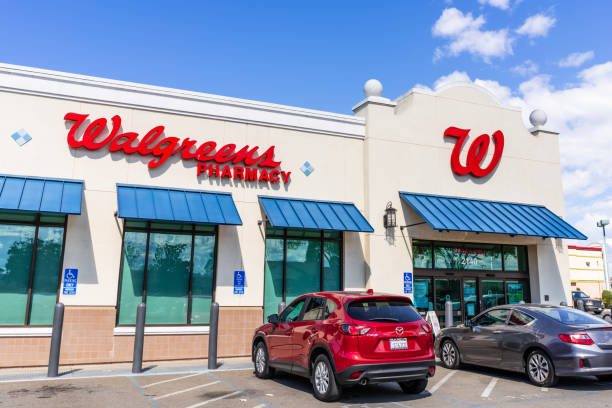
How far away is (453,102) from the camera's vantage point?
1738 cm

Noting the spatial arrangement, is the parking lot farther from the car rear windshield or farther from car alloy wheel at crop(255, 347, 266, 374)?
the car rear windshield

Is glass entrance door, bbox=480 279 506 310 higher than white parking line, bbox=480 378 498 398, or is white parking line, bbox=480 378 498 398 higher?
glass entrance door, bbox=480 279 506 310

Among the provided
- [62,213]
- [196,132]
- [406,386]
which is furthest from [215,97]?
[406,386]

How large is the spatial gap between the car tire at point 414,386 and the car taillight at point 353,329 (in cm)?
161

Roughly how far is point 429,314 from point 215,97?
904cm

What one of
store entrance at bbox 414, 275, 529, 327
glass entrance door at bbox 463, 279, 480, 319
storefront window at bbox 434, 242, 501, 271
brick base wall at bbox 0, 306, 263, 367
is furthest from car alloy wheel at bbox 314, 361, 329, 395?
glass entrance door at bbox 463, 279, 480, 319

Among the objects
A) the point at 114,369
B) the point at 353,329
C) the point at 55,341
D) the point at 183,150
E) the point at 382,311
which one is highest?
the point at 183,150

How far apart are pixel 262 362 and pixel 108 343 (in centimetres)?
445

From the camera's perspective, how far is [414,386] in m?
8.43

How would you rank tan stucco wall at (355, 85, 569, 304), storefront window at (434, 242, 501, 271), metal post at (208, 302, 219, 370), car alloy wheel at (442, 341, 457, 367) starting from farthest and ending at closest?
storefront window at (434, 242, 501, 271) < tan stucco wall at (355, 85, 569, 304) < car alloy wheel at (442, 341, 457, 367) < metal post at (208, 302, 219, 370)

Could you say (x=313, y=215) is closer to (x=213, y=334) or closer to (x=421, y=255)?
(x=421, y=255)

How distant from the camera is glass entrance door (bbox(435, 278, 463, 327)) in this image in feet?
53.5

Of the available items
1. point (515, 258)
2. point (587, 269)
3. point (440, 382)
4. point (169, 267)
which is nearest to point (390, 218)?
point (515, 258)

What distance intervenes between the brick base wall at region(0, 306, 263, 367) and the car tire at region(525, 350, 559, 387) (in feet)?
22.7
